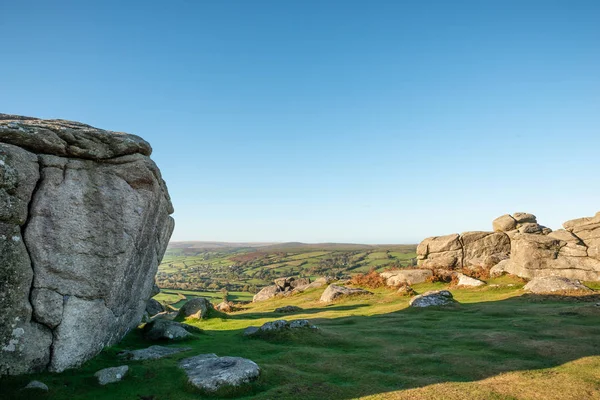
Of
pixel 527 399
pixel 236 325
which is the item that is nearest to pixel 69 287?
pixel 236 325

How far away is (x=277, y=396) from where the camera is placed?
15.0m

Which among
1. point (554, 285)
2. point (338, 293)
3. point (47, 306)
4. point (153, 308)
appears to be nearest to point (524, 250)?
point (554, 285)

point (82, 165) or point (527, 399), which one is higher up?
point (82, 165)

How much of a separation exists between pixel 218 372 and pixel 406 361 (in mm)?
10016

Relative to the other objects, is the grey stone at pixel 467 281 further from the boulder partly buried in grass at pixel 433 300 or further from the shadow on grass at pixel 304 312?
the shadow on grass at pixel 304 312

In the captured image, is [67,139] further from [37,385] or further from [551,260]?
[551,260]

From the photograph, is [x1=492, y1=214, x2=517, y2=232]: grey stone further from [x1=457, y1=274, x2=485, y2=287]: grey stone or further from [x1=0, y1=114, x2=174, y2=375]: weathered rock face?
[x1=0, y1=114, x2=174, y2=375]: weathered rock face

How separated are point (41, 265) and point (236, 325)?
19.9 metres

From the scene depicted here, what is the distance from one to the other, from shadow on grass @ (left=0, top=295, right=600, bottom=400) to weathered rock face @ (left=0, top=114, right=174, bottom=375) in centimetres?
155

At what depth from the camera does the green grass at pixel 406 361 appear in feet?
50.7

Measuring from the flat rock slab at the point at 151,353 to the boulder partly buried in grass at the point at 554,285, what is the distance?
120 ft

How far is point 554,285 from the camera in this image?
3875 centimetres

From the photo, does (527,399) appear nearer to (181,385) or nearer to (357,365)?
(357,365)

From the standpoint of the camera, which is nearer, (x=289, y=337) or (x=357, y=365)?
(x=357, y=365)
